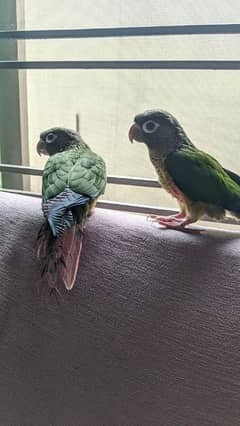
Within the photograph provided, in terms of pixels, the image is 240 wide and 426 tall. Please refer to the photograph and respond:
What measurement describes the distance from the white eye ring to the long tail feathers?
0.57 ft

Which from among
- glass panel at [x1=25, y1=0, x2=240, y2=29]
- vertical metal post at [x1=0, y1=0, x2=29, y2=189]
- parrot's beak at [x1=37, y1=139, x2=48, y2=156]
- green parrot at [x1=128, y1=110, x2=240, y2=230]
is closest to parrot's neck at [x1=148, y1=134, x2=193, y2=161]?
green parrot at [x1=128, y1=110, x2=240, y2=230]

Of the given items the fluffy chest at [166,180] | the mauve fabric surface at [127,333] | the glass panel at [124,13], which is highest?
the glass panel at [124,13]

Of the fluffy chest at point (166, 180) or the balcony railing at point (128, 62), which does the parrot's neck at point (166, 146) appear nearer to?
the fluffy chest at point (166, 180)

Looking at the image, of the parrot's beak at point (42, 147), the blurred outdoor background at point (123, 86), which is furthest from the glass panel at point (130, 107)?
the parrot's beak at point (42, 147)

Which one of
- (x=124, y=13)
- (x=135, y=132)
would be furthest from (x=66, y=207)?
(x=124, y=13)

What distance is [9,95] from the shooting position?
1.05 metres

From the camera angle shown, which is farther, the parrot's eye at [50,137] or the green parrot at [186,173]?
the parrot's eye at [50,137]

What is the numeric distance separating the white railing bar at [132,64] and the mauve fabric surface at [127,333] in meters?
0.31

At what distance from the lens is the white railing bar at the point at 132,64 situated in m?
0.78

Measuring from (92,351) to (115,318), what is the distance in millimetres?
57

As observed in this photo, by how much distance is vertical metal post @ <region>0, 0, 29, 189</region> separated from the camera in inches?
39.3

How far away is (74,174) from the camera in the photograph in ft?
2.13

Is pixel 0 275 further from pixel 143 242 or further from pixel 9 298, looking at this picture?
pixel 143 242

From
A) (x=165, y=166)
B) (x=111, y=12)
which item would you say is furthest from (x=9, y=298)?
(x=111, y=12)
